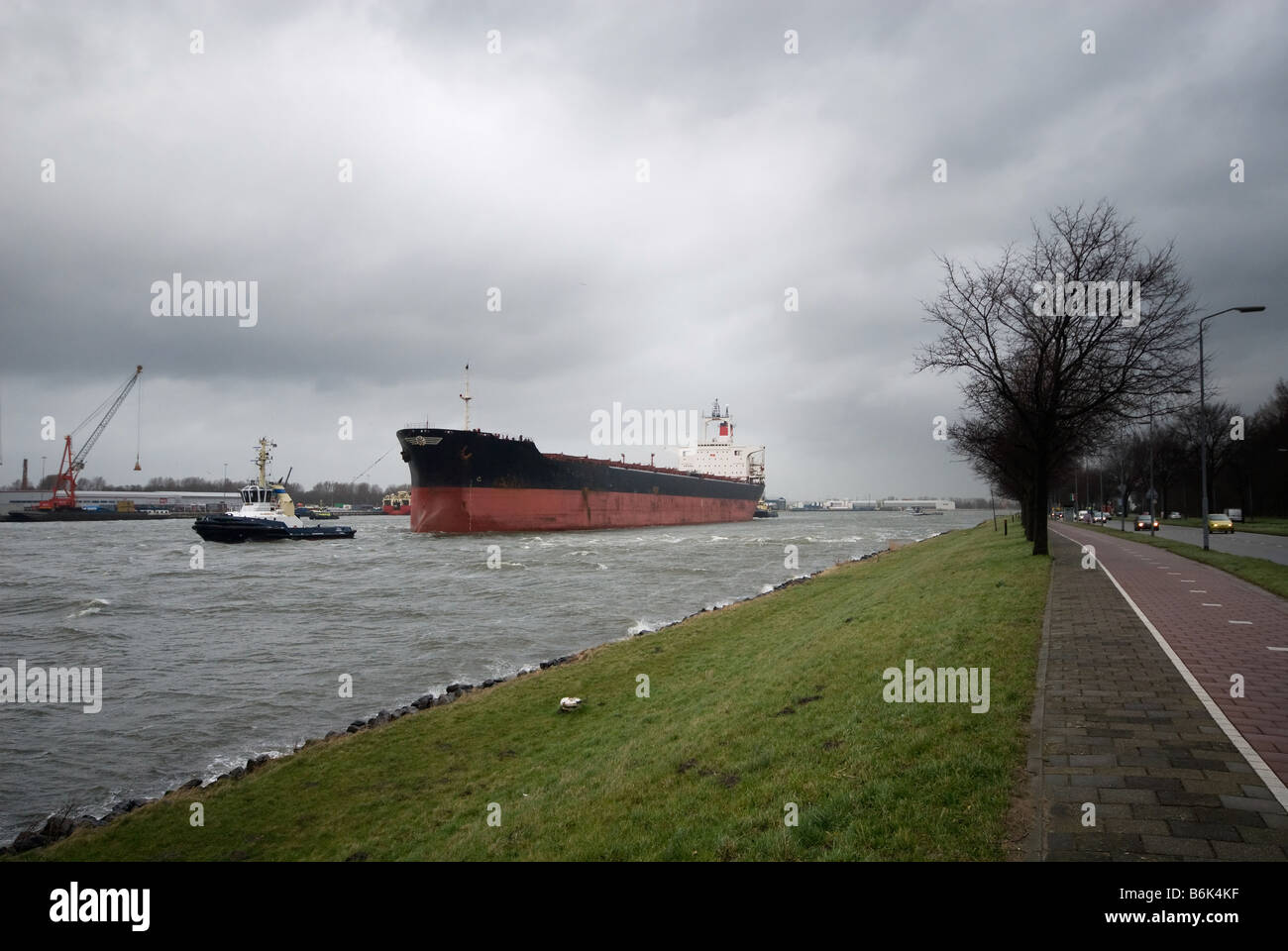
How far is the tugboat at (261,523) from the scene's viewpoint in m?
45.1

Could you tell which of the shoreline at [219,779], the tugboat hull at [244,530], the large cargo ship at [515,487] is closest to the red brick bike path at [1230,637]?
the shoreline at [219,779]

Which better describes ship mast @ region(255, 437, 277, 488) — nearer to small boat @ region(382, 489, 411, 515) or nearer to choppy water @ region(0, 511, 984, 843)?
choppy water @ region(0, 511, 984, 843)

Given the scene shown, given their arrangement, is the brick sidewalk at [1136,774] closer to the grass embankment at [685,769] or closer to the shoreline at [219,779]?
the grass embankment at [685,769]

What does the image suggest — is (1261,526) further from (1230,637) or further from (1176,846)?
(1176,846)

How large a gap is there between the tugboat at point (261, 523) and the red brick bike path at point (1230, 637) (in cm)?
4816

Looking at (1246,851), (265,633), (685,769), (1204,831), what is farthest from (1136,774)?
(265,633)

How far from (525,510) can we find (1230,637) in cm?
4654

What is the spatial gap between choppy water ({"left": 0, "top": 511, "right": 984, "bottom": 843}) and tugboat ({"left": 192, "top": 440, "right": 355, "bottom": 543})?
6.76 meters

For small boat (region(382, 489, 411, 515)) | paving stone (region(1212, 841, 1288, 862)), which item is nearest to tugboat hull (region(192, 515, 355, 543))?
paving stone (region(1212, 841, 1288, 862))

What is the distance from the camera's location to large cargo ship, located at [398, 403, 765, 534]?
47969mm

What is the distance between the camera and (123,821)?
7.58 meters
